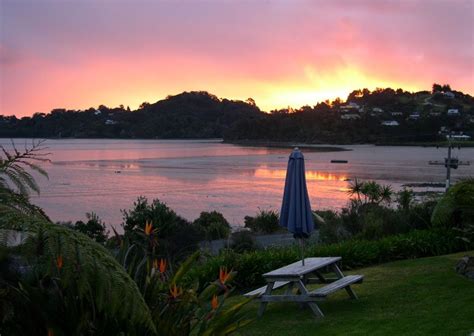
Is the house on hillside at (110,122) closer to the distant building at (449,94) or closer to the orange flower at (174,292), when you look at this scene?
the distant building at (449,94)

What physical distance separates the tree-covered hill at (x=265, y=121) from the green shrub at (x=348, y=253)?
12769 centimetres

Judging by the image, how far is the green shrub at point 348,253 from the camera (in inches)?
405

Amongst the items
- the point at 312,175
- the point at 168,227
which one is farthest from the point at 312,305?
the point at 312,175

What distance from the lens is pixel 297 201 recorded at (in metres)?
7.89

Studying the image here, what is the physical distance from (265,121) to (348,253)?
511 feet

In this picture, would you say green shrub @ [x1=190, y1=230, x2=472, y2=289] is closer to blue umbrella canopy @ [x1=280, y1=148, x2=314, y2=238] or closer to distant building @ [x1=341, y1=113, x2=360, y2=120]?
blue umbrella canopy @ [x1=280, y1=148, x2=314, y2=238]

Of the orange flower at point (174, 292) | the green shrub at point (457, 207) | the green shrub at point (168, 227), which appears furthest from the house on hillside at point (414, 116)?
Answer: the orange flower at point (174, 292)

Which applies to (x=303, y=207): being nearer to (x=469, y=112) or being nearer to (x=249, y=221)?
(x=249, y=221)

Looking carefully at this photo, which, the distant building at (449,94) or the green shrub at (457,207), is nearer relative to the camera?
the green shrub at (457,207)

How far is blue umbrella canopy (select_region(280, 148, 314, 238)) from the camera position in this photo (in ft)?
25.8

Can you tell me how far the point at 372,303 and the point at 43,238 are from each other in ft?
17.8

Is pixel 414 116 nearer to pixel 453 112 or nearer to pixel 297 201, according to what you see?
pixel 453 112

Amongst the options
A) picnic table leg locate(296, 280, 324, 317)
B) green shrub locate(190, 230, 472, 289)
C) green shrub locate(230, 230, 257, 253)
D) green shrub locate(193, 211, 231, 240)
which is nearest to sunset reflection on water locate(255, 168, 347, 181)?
green shrub locate(193, 211, 231, 240)

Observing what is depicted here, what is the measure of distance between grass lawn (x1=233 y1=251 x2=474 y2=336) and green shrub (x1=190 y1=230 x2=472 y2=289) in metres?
1.64
